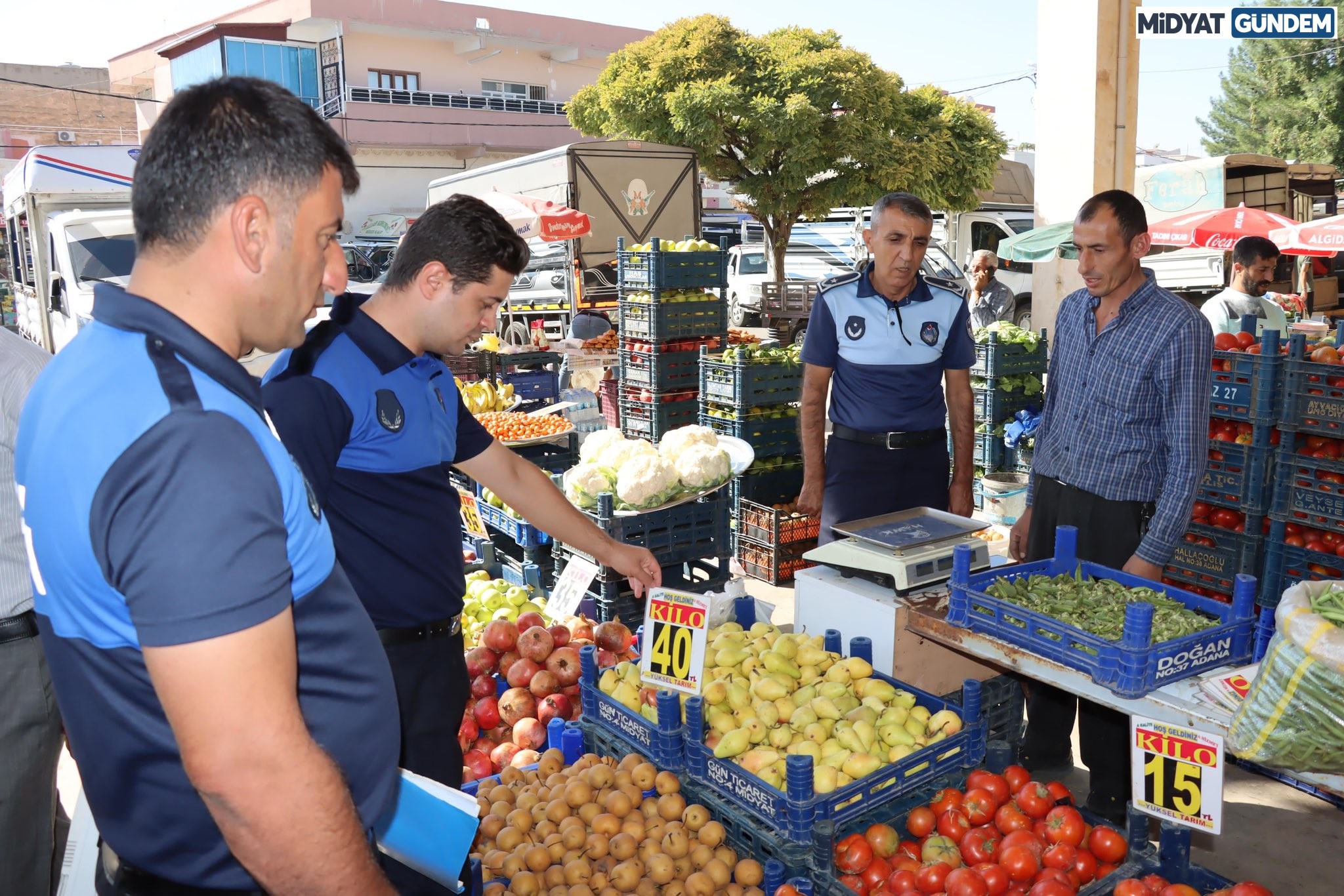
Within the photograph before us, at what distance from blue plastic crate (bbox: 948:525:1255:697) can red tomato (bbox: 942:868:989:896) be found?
551 mm

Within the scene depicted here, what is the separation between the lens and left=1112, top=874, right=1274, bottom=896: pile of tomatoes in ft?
Answer: 7.11

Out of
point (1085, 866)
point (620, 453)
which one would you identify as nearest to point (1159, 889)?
point (1085, 866)

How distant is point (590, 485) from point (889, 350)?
1.68 metres

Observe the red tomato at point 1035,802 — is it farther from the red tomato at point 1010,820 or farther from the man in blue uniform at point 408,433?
the man in blue uniform at point 408,433

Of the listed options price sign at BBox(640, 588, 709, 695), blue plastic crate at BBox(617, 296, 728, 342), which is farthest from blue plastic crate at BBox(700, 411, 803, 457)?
price sign at BBox(640, 588, 709, 695)

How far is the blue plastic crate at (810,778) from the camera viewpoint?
7.82 feet

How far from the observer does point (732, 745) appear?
2629mm

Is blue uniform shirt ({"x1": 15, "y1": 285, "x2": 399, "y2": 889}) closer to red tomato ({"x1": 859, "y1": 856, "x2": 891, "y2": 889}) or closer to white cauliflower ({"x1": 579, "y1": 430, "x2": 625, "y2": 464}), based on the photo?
red tomato ({"x1": 859, "y1": 856, "x2": 891, "y2": 889})

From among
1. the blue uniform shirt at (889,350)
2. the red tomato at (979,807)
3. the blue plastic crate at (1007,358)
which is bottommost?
the red tomato at (979,807)

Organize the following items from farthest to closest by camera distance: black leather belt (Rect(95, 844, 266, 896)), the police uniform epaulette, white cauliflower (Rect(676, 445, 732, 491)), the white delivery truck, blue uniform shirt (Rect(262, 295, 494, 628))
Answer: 1. the white delivery truck
2. white cauliflower (Rect(676, 445, 732, 491))
3. the police uniform epaulette
4. blue uniform shirt (Rect(262, 295, 494, 628))
5. black leather belt (Rect(95, 844, 266, 896))

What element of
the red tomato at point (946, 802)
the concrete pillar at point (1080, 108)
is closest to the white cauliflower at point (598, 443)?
the red tomato at point (946, 802)

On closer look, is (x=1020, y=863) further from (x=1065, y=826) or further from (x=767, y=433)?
(x=767, y=433)

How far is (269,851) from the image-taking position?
3.87 feet

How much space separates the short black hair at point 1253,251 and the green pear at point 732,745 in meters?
5.64
